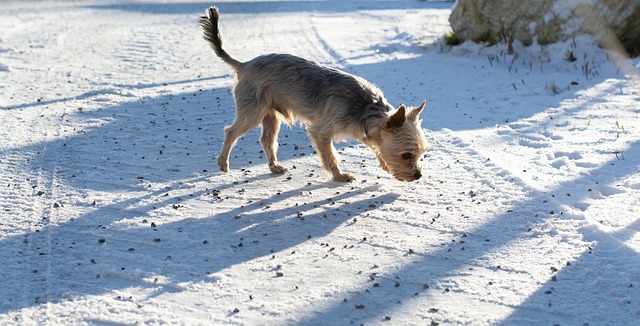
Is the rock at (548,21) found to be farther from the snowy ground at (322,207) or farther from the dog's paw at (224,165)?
the dog's paw at (224,165)

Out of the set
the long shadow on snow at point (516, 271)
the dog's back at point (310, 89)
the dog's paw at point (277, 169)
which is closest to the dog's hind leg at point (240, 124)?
the dog's back at point (310, 89)

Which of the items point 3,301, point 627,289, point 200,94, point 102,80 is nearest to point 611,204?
point 627,289

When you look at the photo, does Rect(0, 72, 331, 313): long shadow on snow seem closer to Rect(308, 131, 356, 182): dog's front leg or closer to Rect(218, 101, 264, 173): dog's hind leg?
Rect(218, 101, 264, 173): dog's hind leg

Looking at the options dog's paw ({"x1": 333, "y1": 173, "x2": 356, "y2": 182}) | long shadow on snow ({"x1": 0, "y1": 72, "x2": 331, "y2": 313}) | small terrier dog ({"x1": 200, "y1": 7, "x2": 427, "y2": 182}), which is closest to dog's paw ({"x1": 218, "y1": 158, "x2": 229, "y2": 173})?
small terrier dog ({"x1": 200, "y1": 7, "x2": 427, "y2": 182})

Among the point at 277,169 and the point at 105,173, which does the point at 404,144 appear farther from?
the point at 105,173

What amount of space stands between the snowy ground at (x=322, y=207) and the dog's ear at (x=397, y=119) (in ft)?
2.08

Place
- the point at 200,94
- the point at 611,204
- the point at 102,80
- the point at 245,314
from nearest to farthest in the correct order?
the point at 245,314 → the point at 611,204 → the point at 200,94 → the point at 102,80

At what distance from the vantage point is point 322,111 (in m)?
7.18

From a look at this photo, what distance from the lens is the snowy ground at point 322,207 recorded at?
188 inches

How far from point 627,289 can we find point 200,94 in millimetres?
7179

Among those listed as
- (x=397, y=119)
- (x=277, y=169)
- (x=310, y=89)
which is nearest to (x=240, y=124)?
(x=277, y=169)

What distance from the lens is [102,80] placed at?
38.0 feet

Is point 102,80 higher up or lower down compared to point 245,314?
lower down

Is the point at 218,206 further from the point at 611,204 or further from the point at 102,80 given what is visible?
the point at 102,80
